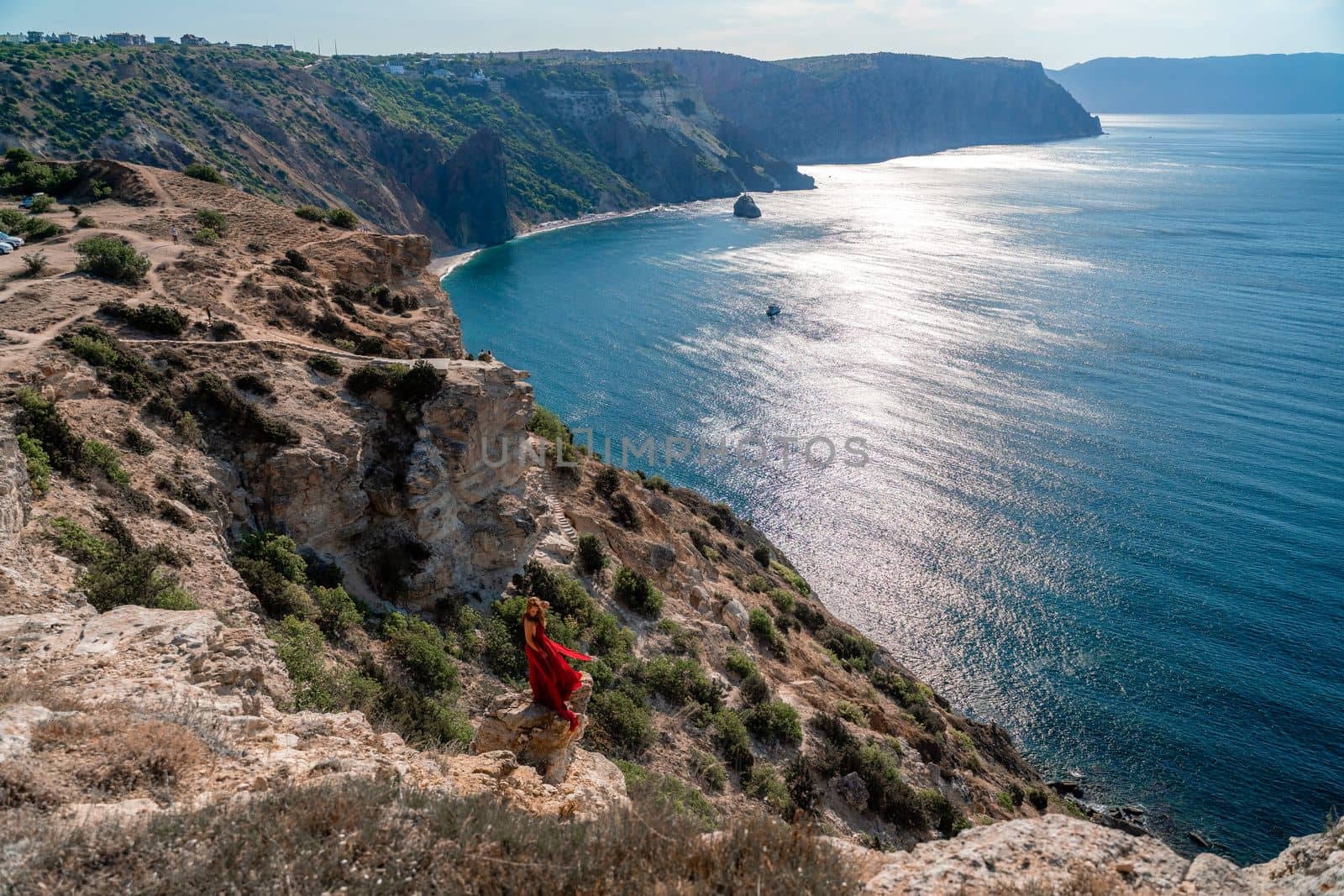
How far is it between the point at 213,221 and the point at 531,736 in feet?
103

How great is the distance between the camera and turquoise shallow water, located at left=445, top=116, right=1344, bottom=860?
38281 mm

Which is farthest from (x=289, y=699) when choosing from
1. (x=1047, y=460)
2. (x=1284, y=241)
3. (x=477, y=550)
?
(x=1284, y=241)

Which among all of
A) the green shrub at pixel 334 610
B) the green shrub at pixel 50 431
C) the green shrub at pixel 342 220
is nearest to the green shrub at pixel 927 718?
the green shrub at pixel 334 610

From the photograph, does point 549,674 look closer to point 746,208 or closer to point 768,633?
point 768,633

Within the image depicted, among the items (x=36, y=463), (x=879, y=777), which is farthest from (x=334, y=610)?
(x=879, y=777)

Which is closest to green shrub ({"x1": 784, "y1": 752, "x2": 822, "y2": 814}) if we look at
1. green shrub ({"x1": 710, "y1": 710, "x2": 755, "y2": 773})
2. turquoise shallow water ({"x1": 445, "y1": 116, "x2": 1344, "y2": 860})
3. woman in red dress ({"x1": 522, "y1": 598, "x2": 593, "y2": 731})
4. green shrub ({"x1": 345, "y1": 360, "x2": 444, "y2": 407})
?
A: green shrub ({"x1": 710, "y1": 710, "x2": 755, "y2": 773})

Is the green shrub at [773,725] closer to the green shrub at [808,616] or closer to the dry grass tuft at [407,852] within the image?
the green shrub at [808,616]

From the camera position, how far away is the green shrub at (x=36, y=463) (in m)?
16.2

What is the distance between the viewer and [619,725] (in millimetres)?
20766

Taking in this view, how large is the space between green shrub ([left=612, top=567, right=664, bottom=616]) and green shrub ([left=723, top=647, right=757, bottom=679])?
3002 millimetres

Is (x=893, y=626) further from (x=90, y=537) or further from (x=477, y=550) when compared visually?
(x=90, y=537)

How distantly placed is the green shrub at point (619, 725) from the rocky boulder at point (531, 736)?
22.3ft

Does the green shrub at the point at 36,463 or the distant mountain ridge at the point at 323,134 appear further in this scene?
the distant mountain ridge at the point at 323,134

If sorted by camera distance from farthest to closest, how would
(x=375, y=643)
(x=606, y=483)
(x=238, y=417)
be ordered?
(x=606, y=483), (x=238, y=417), (x=375, y=643)
